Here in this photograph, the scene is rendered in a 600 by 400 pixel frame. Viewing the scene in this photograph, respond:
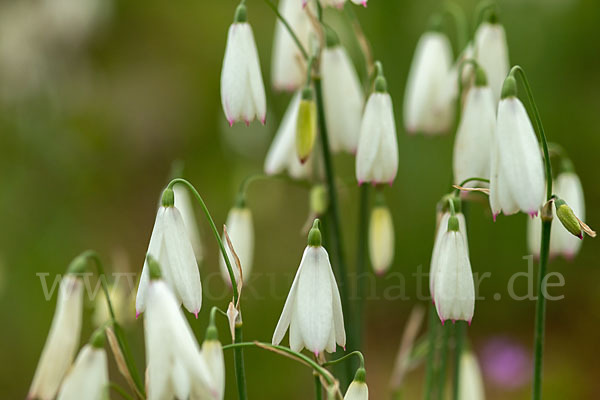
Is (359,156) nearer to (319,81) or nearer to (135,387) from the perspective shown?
(319,81)

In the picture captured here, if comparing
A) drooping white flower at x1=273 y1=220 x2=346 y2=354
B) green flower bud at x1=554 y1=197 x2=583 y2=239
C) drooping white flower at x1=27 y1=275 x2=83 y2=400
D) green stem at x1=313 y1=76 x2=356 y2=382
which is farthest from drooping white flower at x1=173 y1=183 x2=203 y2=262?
green flower bud at x1=554 y1=197 x2=583 y2=239

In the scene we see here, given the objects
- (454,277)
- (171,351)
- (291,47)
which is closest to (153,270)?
(171,351)

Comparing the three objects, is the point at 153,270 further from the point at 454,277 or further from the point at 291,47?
the point at 291,47

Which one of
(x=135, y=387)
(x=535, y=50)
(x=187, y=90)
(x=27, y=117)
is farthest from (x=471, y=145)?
(x=187, y=90)

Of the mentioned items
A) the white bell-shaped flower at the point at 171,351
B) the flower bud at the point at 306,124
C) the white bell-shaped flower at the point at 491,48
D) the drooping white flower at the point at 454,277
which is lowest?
the white bell-shaped flower at the point at 171,351

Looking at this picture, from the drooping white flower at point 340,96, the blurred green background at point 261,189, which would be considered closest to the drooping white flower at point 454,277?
the drooping white flower at point 340,96

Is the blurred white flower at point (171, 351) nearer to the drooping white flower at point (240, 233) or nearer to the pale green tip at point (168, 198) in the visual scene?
the pale green tip at point (168, 198)
